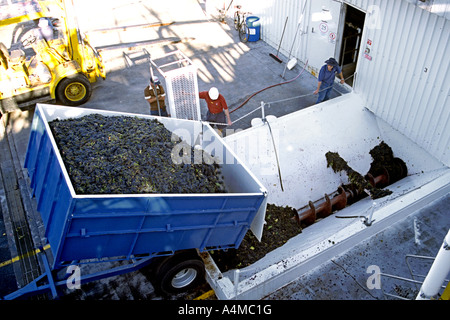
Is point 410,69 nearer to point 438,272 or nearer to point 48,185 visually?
point 438,272

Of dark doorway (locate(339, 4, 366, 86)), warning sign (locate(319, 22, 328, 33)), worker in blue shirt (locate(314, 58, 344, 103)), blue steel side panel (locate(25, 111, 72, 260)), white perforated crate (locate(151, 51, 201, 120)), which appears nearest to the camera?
blue steel side panel (locate(25, 111, 72, 260))

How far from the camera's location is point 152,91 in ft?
31.7

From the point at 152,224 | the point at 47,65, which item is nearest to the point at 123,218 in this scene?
the point at 152,224

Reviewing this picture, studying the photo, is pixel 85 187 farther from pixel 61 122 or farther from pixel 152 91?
pixel 152 91

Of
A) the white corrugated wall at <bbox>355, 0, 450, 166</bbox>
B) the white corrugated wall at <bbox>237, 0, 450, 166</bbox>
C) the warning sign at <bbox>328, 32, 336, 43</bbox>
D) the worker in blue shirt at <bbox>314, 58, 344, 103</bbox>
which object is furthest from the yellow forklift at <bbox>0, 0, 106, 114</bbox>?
the white corrugated wall at <bbox>355, 0, 450, 166</bbox>

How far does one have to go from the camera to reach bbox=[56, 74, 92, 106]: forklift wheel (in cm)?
1126

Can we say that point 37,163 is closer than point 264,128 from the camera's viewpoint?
Yes

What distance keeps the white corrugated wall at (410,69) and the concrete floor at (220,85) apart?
1.38 m

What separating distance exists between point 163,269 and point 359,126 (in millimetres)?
6118

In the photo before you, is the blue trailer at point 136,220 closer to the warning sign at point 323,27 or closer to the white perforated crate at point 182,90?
the white perforated crate at point 182,90

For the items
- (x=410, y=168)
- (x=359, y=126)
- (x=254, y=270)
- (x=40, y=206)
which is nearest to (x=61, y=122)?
(x=40, y=206)

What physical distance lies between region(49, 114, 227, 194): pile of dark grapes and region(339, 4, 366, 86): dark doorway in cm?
643

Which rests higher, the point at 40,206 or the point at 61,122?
the point at 61,122

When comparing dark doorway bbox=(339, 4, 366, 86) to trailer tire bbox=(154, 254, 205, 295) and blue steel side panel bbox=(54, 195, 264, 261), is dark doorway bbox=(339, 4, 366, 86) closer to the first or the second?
blue steel side panel bbox=(54, 195, 264, 261)
